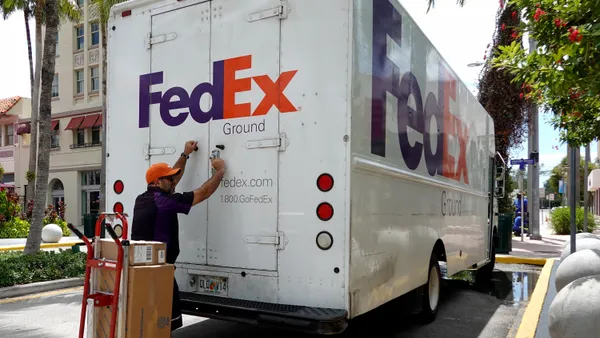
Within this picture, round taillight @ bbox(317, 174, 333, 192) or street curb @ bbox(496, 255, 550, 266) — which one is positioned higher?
round taillight @ bbox(317, 174, 333, 192)

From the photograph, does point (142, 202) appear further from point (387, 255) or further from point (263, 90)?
point (387, 255)

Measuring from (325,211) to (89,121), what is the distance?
31.1 meters

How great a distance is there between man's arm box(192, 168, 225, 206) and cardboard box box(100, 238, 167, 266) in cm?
70

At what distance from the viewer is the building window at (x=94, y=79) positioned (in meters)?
34.7

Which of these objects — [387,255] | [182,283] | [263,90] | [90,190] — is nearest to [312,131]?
[263,90]

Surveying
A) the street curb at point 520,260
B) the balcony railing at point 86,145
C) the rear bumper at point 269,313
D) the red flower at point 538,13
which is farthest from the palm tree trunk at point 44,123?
the balcony railing at point 86,145

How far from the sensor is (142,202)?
4.95 metres

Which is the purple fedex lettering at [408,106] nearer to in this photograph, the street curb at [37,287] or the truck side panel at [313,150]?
the truck side panel at [313,150]

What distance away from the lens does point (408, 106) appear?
5848 mm

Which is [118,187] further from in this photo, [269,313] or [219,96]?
[269,313]

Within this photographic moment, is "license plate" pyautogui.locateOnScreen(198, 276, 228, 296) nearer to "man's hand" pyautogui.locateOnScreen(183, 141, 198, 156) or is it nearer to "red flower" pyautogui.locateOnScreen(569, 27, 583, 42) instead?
"man's hand" pyautogui.locateOnScreen(183, 141, 198, 156)

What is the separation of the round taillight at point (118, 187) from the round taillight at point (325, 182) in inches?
91.5

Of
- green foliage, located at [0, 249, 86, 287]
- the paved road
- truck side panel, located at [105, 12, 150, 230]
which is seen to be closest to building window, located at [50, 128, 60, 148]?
green foliage, located at [0, 249, 86, 287]

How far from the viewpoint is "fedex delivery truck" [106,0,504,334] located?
4613mm
